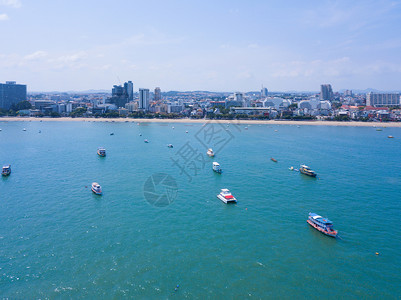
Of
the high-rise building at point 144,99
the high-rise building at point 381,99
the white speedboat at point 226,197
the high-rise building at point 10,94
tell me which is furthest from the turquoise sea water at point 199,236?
the high-rise building at point 381,99

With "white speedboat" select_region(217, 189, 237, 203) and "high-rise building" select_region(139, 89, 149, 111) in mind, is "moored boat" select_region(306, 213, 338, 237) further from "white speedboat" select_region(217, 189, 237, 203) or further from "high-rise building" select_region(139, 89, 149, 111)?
"high-rise building" select_region(139, 89, 149, 111)

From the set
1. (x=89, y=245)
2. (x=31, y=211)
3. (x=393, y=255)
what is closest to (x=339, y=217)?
(x=393, y=255)

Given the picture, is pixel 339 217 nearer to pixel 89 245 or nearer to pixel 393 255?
pixel 393 255

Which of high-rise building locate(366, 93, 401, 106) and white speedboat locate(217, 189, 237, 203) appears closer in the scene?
white speedboat locate(217, 189, 237, 203)

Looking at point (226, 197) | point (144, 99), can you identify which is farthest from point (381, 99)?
point (226, 197)

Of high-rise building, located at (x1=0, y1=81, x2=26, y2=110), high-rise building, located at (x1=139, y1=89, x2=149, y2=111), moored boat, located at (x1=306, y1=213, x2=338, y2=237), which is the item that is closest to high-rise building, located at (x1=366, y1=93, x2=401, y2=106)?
high-rise building, located at (x1=139, y1=89, x2=149, y2=111)

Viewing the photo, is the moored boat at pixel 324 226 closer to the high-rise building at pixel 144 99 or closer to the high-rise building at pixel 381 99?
the high-rise building at pixel 144 99
